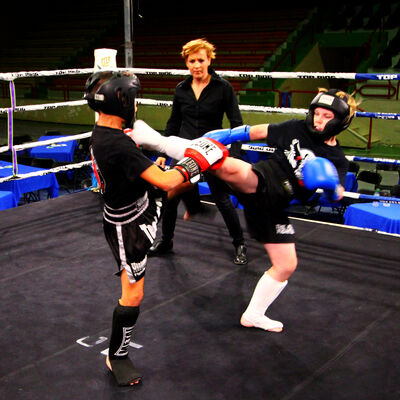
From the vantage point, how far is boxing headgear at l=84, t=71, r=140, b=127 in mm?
1711

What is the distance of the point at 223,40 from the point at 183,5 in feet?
11.4

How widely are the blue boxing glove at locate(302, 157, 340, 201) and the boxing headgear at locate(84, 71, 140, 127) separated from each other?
704 millimetres

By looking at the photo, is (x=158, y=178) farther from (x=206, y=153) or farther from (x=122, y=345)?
(x=122, y=345)

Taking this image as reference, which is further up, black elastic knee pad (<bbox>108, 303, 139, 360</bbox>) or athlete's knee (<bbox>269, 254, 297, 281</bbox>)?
athlete's knee (<bbox>269, 254, 297, 281</bbox>)

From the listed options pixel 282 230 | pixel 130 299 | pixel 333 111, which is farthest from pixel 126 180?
pixel 333 111

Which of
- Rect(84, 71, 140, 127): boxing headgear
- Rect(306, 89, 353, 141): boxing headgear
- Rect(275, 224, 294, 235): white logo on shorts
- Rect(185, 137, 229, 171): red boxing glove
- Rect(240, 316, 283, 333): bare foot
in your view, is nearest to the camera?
Rect(84, 71, 140, 127): boxing headgear

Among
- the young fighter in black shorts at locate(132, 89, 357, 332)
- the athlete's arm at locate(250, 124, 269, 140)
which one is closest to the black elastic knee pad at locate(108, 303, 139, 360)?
the young fighter in black shorts at locate(132, 89, 357, 332)

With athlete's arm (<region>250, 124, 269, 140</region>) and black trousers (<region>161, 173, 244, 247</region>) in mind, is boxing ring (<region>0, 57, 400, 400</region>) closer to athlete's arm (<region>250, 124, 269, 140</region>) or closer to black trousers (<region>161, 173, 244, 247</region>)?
black trousers (<region>161, 173, 244, 247</region>)

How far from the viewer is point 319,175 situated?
1.94 m

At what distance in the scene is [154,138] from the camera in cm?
192

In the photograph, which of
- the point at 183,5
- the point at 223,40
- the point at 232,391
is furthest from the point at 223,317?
the point at 183,5

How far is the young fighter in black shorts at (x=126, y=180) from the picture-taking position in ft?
5.65

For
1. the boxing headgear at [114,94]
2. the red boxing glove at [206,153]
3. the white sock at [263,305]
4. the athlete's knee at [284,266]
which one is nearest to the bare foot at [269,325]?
the white sock at [263,305]

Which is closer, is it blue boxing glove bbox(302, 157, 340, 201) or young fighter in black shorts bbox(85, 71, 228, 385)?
young fighter in black shorts bbox(85, 71, 228, 385)
